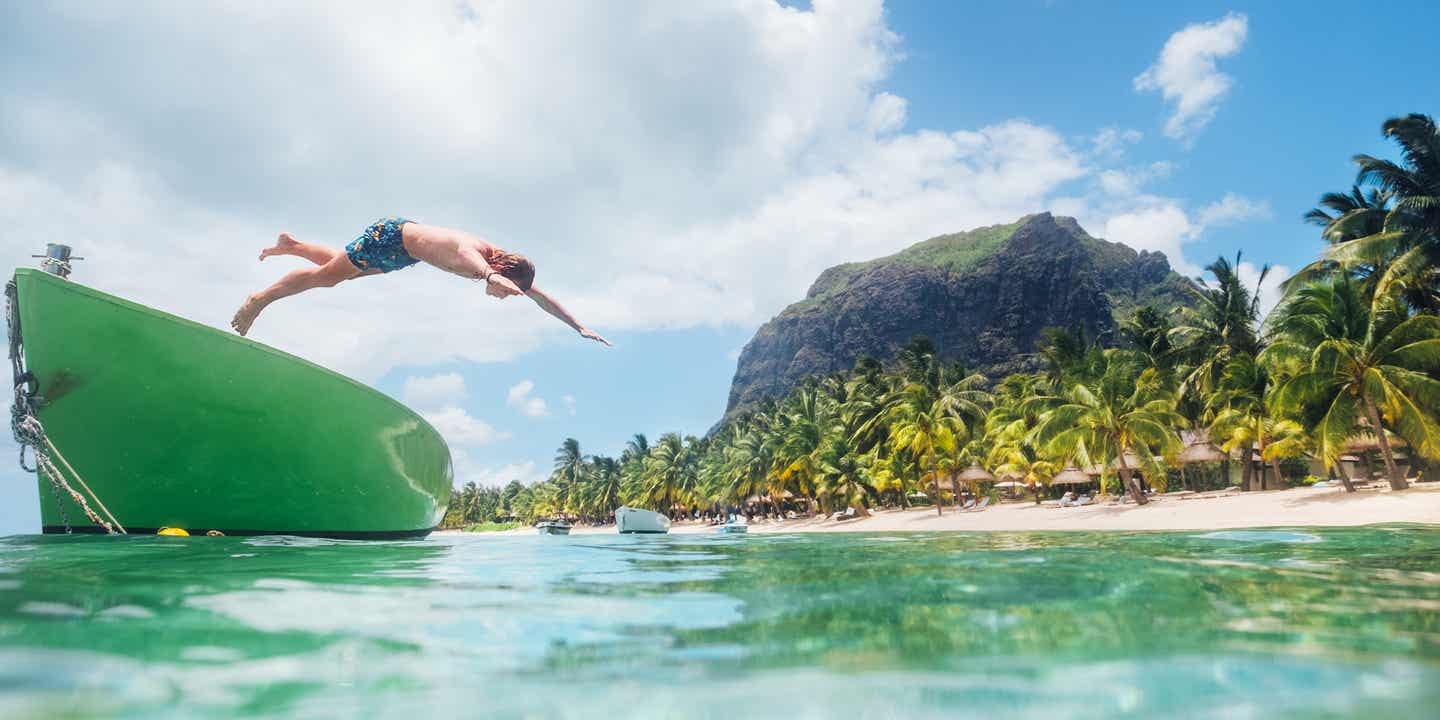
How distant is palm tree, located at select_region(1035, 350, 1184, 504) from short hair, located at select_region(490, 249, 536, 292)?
24.6 m

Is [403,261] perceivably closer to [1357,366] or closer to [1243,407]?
[1357,366]

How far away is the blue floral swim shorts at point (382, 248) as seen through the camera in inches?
279

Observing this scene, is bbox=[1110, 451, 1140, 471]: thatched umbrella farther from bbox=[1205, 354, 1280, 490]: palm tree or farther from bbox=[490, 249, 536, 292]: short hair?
bbox=[490, 249, 536, 292]: short hair

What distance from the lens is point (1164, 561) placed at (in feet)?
16.3

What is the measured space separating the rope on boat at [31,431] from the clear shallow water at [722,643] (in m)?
4.35

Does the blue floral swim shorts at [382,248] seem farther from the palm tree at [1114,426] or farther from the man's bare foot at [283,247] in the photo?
the palm tree at [1114,426]

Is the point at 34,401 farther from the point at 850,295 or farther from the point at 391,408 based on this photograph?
the point at 850,295

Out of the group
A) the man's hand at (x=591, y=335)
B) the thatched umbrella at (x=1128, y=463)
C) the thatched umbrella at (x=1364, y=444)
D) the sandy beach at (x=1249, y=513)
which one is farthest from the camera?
Answer: the thatched umbrella at (x=1128, y=463)

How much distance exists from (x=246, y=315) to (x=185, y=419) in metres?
1.26

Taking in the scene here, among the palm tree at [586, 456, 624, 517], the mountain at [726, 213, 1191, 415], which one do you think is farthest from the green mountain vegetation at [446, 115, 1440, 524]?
the mountain at [726, 213, 1191, 415]

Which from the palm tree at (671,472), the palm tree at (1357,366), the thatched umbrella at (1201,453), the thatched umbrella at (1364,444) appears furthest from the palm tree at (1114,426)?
the palm tree at (671,472)

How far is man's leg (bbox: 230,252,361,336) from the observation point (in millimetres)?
7527

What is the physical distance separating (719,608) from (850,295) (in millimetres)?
157288

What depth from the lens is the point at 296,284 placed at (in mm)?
7945
